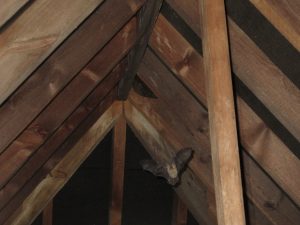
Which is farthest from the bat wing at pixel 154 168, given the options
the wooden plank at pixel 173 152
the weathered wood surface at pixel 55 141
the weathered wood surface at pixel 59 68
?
the weathered wood surface at pixel 59 68

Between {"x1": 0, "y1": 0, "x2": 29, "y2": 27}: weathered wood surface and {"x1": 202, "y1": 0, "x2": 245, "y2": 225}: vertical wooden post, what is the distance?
22.3 inches

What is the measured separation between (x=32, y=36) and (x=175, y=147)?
5.90ft

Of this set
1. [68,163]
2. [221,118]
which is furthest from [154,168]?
[221,118]

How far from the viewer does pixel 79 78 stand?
259cm

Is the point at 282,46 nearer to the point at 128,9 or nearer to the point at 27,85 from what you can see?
the point at 128,9

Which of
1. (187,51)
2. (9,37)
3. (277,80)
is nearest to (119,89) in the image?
(187,51)

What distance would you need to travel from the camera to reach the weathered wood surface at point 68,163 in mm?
3652

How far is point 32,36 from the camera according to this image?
5.15 feet

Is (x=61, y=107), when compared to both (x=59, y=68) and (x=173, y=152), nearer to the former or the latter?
(x=59, y=68)

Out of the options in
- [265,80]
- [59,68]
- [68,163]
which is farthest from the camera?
[68,163]

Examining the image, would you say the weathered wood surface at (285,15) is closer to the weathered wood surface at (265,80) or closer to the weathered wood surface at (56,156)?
the weathered wood surface at (265,80)

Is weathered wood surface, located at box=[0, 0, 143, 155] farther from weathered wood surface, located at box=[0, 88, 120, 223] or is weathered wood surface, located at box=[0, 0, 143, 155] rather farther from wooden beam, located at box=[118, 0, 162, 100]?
weathered wood surface, located at box=[0, 88, 120, 223]

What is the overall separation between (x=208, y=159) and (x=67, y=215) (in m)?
2.13

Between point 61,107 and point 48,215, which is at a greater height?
point 61,107
